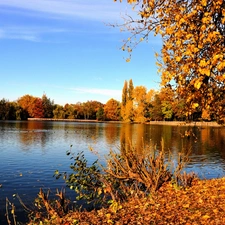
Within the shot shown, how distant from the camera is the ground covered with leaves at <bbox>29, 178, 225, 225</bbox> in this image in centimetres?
655

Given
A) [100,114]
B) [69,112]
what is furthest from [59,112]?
[100,114]

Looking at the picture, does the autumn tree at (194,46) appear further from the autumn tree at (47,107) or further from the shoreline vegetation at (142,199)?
the autumn tree at (47,107)

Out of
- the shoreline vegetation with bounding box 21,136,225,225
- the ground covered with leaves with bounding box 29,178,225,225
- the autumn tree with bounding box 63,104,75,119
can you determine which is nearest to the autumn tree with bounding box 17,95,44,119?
the autumn tree with bounding box 63,104,75,119

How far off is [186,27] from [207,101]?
74.8 inches

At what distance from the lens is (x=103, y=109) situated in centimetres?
12812

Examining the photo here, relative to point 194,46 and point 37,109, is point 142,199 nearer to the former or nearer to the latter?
point 194,46

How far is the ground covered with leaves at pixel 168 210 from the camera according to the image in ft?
21.5

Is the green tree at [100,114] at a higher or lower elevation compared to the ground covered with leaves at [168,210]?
higher

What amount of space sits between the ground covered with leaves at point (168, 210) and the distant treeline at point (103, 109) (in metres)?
72.8

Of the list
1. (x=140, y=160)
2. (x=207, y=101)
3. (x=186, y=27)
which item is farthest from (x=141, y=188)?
(x=186, y=27)

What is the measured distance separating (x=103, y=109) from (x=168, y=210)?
397 ft

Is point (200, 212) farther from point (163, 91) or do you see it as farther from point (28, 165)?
point (28, 165)

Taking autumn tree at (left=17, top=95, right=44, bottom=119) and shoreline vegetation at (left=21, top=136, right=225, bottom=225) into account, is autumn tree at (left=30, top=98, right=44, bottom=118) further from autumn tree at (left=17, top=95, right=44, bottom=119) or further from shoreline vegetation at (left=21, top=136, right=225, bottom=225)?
shoreline vegetation at (left=21, top=136, right=225, bottom=225)

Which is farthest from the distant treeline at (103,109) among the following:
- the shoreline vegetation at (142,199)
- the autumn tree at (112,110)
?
the shoreline vegetation at (142,199)
